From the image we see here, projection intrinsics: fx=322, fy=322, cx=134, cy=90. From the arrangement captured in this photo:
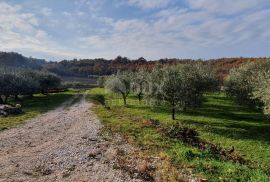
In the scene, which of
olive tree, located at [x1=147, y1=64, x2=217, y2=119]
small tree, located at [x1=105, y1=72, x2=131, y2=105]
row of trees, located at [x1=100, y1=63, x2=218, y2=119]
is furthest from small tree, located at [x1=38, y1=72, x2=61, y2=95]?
olive tree, located at [x1=147, y1=64, x2=217, y2=119]

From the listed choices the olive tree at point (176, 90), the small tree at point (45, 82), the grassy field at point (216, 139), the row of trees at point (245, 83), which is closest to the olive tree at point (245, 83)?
the row of trees at point (245, 83)

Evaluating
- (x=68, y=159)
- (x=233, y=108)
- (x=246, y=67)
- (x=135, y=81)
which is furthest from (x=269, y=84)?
(x=135, y=81)

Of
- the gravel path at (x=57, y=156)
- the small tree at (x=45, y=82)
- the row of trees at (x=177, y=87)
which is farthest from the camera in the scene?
the small tree at (x=45, y=82)

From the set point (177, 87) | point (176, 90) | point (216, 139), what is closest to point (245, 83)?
point (177, 87)

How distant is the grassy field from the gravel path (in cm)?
408

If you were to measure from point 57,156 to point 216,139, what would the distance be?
2308 centimetres

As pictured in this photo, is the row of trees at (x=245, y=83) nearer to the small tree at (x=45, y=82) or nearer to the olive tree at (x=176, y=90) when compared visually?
the olive tree at (x=176, y=90)

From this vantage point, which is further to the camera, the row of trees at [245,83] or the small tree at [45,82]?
the small tree at [45,82]

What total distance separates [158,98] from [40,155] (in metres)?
36.9

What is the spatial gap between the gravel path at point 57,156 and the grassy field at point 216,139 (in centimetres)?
408

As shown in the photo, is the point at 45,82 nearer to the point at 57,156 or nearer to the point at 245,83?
the point at 245,83

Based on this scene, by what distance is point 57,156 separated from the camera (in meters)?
27.2

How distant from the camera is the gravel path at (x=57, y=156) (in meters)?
21.7

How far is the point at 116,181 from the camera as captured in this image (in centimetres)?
2030
